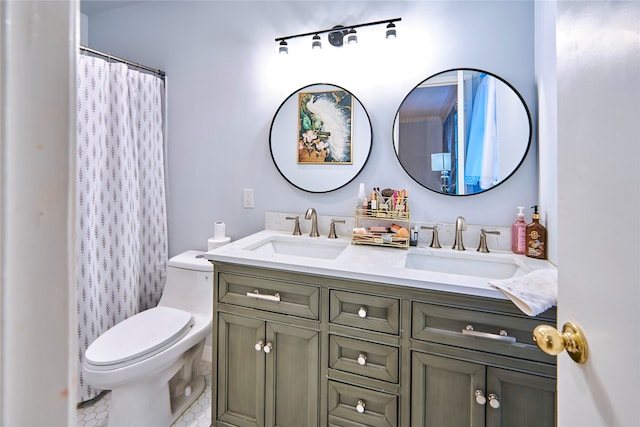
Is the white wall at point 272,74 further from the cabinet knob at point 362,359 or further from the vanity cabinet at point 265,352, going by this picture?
the cabinet knob at point 362,359

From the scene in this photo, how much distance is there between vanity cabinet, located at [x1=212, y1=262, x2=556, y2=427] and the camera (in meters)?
1.03

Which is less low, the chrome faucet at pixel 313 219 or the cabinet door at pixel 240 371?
the chrome faucet at pixel 313 219

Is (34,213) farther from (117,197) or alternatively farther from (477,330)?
(117,197)

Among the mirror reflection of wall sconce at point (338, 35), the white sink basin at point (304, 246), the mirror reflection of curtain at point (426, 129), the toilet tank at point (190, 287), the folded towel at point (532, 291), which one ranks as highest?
the mirror reflection of wall sconce at point (338, 35)

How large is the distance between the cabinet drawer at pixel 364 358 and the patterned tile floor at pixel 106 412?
894 mm

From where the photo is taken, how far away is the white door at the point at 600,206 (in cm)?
42

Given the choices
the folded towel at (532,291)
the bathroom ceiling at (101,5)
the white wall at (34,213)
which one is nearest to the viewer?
the white wall at (34,213)

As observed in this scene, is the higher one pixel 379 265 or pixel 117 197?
pixel 117 197

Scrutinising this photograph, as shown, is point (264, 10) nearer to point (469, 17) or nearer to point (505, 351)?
point (469, 17)

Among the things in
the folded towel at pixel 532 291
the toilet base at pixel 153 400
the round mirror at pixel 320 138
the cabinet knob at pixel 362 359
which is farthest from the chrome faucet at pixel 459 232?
the toilet base at pixel 153 400

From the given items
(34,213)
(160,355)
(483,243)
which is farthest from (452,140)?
(160,355)

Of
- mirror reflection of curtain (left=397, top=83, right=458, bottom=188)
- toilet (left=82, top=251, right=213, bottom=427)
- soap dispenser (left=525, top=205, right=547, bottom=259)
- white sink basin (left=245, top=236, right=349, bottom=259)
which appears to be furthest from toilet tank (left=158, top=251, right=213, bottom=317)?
soap dispenser (left=525, top=205, right=547, bottom=259)

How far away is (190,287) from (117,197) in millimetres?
719

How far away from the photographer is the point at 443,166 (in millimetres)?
1591
